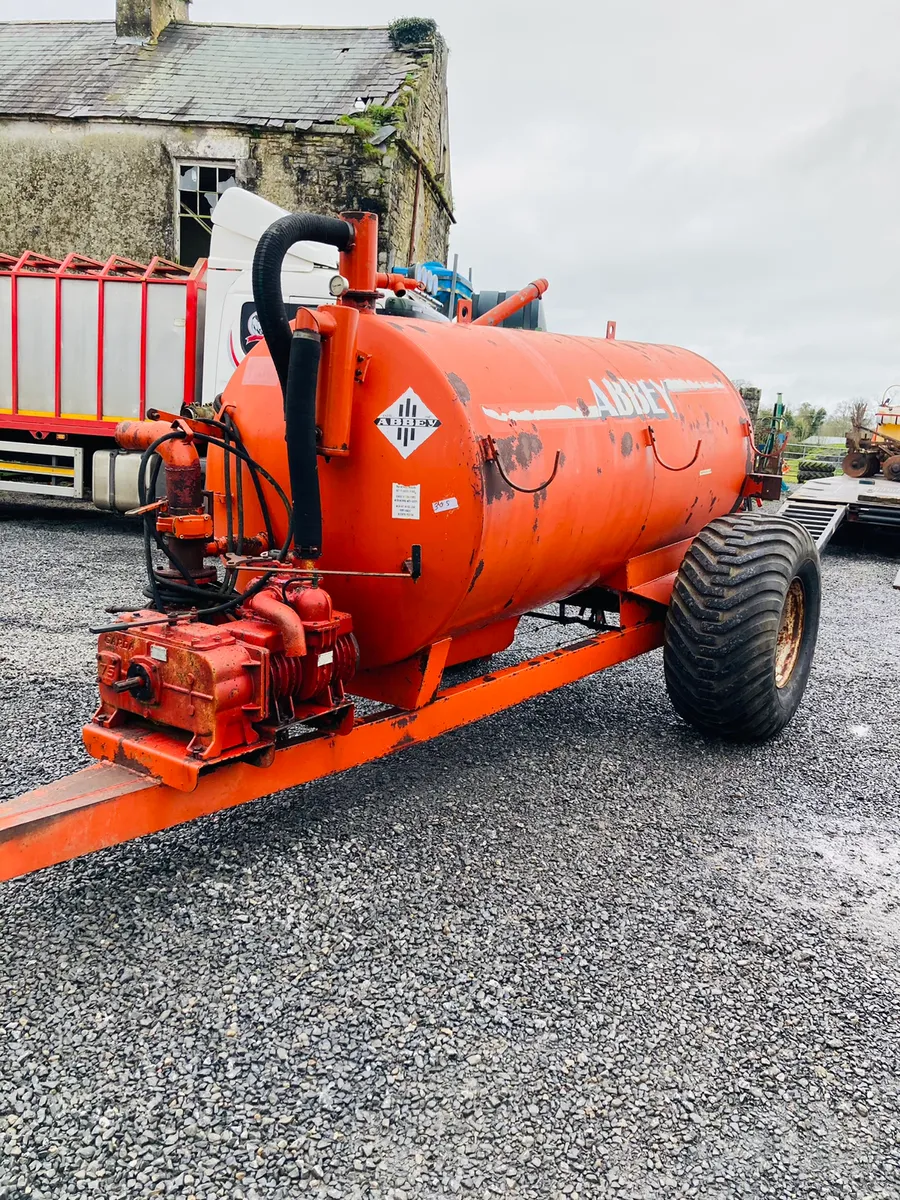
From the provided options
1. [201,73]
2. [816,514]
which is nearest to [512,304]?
[816,514]

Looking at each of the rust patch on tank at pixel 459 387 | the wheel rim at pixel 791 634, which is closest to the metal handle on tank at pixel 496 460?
the rust patch on tank at pixel 459 387

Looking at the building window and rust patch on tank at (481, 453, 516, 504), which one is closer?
rust patch on tank at (481, 453, 516, 504)

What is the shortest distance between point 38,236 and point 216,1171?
53.5ft

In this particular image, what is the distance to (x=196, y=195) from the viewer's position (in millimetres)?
14820

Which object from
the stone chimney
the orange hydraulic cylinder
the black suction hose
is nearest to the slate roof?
the stone chimney

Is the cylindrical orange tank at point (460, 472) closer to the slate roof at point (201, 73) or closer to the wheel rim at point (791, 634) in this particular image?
the wheel rim at point (791, 634)

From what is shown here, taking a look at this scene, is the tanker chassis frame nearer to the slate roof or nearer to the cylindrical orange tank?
the cylindrical orange tank

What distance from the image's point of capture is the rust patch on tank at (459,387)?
322 centimetres

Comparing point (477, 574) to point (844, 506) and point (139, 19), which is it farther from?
point (139, 19)

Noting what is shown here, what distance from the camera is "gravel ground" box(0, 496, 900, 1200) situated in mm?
2131

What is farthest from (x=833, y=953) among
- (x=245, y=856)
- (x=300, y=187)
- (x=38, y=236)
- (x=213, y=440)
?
(x=38, y=236)

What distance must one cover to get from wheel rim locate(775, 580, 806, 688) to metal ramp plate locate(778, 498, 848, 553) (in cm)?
546

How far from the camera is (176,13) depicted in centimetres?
1734

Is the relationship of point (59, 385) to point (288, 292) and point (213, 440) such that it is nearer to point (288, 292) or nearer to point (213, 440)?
point (288, 292)
